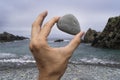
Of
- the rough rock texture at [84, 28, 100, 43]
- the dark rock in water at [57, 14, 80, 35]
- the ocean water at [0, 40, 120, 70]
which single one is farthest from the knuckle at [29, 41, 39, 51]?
the rough rock texture at [84, 28, 100, 43]

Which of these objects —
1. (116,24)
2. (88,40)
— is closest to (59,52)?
(116,24)

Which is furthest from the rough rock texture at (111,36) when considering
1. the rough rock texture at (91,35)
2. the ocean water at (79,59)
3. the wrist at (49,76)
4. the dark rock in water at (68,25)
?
the wrist at (49,76)

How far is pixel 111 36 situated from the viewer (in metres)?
81.0

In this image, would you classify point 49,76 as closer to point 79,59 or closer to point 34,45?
point 34,45

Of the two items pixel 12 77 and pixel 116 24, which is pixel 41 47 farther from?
pixel 116 24

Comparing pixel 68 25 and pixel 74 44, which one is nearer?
pixel 74 44

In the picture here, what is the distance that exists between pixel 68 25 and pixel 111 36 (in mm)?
80244

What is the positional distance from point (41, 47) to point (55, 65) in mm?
148

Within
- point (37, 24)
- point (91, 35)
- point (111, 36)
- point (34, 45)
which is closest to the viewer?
point (34, 45)

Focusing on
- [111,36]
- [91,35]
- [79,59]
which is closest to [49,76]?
[79,59]

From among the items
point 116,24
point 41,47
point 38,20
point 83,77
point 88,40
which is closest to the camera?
point 41,47

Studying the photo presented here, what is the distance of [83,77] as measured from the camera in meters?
23.5

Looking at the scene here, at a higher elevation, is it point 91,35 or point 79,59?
point 91,35

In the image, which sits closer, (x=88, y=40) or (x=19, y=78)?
(x=19, y=78)
